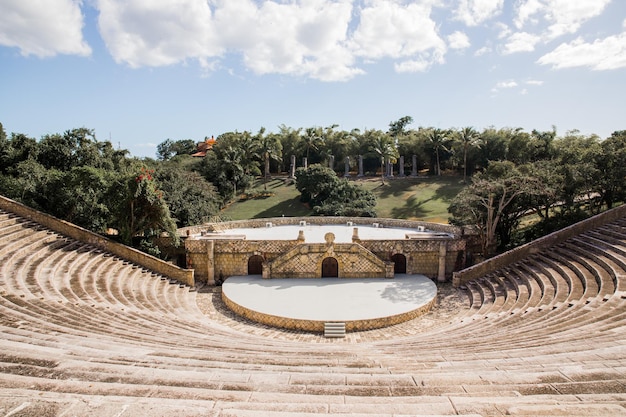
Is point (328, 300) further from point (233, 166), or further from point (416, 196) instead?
point (233, 166)

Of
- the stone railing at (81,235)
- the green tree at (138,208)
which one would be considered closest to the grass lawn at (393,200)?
the green tree at (138,208)

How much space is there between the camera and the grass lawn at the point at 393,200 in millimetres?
45719

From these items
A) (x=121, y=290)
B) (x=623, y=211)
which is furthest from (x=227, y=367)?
(x=623, y=211)

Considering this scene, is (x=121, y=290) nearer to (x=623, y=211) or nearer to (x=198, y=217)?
(x=198, y=217)

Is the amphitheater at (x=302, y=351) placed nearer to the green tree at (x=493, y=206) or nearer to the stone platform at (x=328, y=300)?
the stone platform at (x=328, y=300)

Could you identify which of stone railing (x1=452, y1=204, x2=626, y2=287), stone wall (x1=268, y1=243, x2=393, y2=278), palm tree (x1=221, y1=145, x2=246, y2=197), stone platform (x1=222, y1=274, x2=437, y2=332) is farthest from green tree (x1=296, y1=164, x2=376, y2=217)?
stone railing (x1=452, y1=204, x2=626, y2=287)

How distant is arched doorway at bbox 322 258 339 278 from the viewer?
24562 mm

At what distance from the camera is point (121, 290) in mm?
18453

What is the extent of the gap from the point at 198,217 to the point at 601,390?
31835mm

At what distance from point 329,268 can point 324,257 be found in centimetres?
91

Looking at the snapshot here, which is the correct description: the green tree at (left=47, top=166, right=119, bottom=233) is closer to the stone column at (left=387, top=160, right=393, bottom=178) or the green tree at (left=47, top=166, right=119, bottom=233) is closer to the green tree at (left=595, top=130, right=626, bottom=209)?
the green tree at (left=595, top=130, right=626, bottom=209)

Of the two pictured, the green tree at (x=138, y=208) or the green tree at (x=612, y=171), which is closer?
the green tree at (x=138, y=208)

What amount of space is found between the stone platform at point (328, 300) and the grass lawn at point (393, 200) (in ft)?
69.3

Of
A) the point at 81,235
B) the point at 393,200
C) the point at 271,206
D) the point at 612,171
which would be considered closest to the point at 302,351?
the point at 81,235
